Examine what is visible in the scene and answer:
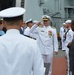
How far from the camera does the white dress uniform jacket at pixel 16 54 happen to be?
10.5 feet

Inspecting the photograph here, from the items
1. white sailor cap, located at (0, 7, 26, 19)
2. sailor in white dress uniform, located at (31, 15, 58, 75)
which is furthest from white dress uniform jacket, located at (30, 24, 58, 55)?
white sailor cap, located at (0, 7, 26, 19)

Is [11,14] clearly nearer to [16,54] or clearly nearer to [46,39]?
[16,54]

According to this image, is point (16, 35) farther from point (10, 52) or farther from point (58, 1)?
point (58, 1)

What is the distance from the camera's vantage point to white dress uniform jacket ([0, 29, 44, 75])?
320 centimetres

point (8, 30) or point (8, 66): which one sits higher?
point (8, 30)

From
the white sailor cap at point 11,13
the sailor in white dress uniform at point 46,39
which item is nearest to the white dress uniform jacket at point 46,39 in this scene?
the sailor in white dress uniform at point 46,39

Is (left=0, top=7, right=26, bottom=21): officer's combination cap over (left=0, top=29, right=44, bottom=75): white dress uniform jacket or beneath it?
over

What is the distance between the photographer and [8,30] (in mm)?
3219

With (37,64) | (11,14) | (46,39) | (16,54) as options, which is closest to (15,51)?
(16,54)

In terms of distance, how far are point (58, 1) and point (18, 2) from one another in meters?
4.49

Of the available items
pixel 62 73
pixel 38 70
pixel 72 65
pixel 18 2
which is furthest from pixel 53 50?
pixel 18 2

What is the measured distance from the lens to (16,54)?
3223 millimetres

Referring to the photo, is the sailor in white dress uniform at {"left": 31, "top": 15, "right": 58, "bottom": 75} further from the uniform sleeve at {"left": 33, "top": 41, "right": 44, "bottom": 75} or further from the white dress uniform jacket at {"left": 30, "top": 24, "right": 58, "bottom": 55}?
the uniform sleeve at {"left": 33, "top": 41, "right": 44, "bottom": 75}

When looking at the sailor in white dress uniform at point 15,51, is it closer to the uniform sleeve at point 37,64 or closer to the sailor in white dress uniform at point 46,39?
the uniform sleeve at point 37,64
